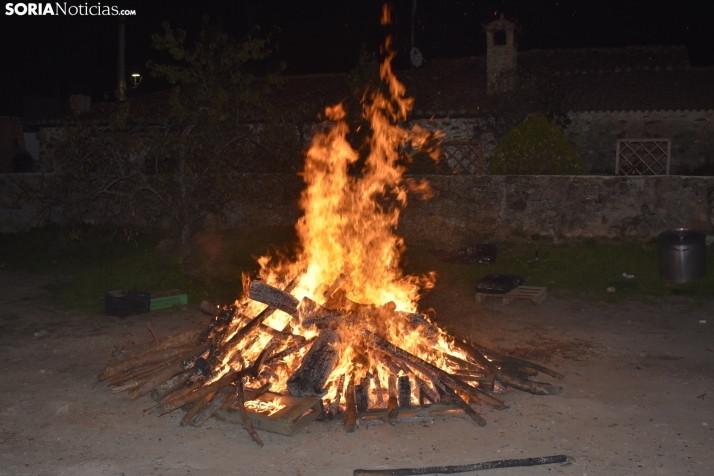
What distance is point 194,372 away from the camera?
751cm

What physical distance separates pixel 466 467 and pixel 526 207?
10181 mm

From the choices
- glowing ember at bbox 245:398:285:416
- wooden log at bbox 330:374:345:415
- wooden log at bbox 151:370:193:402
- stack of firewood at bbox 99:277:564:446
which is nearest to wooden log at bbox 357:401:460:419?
stack of firewood at bbox 99:277:564:446

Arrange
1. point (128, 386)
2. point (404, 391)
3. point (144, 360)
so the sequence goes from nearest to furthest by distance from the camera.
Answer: point (404, 391)
point (128, 386)
point (144, 360)

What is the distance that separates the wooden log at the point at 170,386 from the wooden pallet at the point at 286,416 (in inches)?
30.2

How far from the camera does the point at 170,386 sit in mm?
7406

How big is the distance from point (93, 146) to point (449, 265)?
7.94m

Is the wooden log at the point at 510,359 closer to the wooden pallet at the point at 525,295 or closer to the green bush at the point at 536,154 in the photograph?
the wooden pallet at the point at 525,295

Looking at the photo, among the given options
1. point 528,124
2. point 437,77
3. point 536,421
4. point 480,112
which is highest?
point 437,77

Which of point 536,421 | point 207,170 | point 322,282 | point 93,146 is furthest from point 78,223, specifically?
point 536,421

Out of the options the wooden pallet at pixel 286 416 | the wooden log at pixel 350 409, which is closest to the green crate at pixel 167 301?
the wooden pallet at pixel 286 416

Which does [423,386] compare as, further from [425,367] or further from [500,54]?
[500,54]

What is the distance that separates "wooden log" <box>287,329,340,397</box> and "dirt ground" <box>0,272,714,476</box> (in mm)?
447

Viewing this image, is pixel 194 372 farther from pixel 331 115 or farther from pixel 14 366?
pixel 331 115

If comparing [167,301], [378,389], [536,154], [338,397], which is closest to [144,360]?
[338,397]
